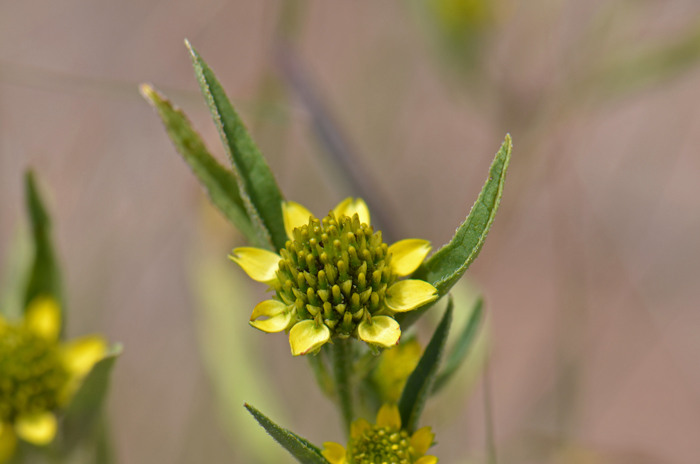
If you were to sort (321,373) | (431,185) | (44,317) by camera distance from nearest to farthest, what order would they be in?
(321,373), (44,317), (431,185)

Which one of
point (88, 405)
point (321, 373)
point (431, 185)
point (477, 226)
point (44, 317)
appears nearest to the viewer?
point (477, 226)

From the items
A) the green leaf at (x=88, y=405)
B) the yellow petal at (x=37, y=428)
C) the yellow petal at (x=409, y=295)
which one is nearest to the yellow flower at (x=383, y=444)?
the yellow petal at (x=409, y=295)

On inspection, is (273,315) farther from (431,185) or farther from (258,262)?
(431,185)

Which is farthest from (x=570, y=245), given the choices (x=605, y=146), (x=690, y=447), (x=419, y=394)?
(x=419, y=394)

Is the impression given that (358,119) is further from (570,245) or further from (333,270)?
(333,270)

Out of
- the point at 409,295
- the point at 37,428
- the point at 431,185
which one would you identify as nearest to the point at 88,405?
the point at 37,428

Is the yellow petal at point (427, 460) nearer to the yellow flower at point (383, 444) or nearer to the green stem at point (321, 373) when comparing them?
the yellow flower at point (383, 444)
